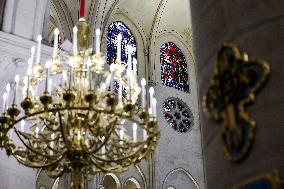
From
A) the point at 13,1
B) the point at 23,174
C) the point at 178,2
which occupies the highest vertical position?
the point at 178,2

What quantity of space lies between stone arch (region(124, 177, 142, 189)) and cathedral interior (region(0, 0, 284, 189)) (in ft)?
0.09

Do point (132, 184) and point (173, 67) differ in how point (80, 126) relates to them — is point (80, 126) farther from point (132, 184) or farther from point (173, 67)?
point (173, 67)

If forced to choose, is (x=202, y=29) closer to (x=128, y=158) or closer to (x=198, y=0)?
(x=198, y=0)

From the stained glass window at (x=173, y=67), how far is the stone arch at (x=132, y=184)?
3613mm

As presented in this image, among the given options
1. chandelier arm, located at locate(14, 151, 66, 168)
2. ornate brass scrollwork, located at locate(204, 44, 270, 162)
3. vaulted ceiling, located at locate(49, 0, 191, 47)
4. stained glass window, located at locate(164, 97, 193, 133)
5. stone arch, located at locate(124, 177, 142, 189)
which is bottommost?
ornate brass scrollwork, located at locate(204, 44, 270, 162)

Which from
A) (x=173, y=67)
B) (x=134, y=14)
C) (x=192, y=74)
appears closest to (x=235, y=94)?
(x=134, y=14)

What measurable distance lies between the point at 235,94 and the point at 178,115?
1405cm

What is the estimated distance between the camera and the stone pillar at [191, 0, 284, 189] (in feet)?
5.52

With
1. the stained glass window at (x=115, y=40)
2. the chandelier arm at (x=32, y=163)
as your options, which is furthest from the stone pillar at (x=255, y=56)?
the stained glass window at (x=115, y=40)

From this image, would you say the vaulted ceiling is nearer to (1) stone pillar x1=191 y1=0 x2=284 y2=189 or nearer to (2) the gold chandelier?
(2) the gold chandelier

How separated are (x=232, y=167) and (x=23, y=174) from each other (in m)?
6.56

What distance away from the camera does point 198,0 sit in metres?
2.22

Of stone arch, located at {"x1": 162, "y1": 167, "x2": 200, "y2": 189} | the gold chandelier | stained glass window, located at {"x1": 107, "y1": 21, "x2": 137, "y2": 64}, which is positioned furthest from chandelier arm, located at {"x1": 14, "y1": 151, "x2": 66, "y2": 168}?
stained glass window, located at {"x1": 107, "y1": 21, "x2": 137, "y2": 64}

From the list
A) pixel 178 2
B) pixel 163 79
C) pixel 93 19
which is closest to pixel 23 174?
pixel 93 19
